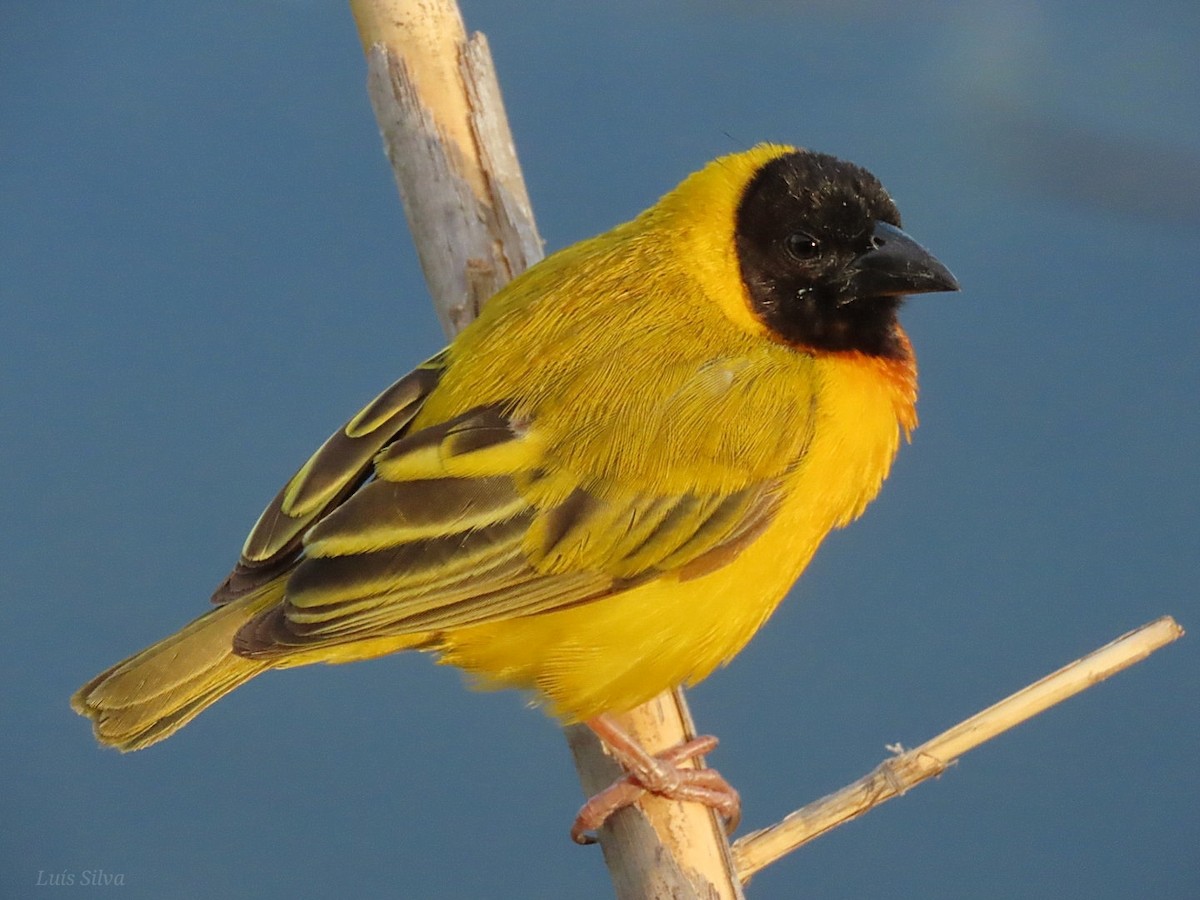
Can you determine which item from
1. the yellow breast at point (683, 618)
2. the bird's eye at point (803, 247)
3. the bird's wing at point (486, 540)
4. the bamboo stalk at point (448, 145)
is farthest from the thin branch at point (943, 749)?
the bamboo stalk at point (448, 145)

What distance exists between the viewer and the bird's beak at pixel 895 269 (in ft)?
9.16

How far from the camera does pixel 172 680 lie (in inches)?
103

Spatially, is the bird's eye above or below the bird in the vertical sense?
above

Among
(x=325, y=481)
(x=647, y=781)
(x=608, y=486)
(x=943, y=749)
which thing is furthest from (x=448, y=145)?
(x=943, y=749)

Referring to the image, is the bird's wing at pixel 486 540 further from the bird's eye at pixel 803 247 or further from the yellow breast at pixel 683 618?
the bird's eye at pixel 803 247

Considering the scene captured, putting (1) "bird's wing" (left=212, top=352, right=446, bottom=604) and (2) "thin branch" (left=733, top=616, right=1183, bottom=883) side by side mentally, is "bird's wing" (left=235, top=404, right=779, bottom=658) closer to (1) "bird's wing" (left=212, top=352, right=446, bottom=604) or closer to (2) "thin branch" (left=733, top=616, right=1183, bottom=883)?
(1) "bird's wing" (left=212, top=352, right=446, bottom=604)

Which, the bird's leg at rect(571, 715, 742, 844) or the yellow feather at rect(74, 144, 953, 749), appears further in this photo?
the bird's leg at rect(571, 715, 742, 844)

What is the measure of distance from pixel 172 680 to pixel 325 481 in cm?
49

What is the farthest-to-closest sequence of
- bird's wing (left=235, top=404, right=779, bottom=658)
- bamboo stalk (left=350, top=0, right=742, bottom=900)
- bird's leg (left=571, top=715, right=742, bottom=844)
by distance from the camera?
bamboo stalk (left=350, top=0, right=742, bottom=900)
bird's leg (left=571, top=715, right=742, bottom=844)
bird's wing (left=235, top=404, right=779, bottom=658)

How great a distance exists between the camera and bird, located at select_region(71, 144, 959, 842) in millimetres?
2607

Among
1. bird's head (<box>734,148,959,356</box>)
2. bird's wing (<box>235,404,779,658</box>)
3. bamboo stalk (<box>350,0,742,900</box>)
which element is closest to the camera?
bird's wing (<box>235,404,779,658</box>)

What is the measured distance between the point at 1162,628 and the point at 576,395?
1144mm

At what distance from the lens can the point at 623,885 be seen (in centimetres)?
262

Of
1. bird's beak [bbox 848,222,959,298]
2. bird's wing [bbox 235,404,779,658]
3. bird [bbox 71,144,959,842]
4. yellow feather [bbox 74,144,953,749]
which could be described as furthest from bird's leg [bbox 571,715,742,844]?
bird's beak [bbox 848,222,959,298]
